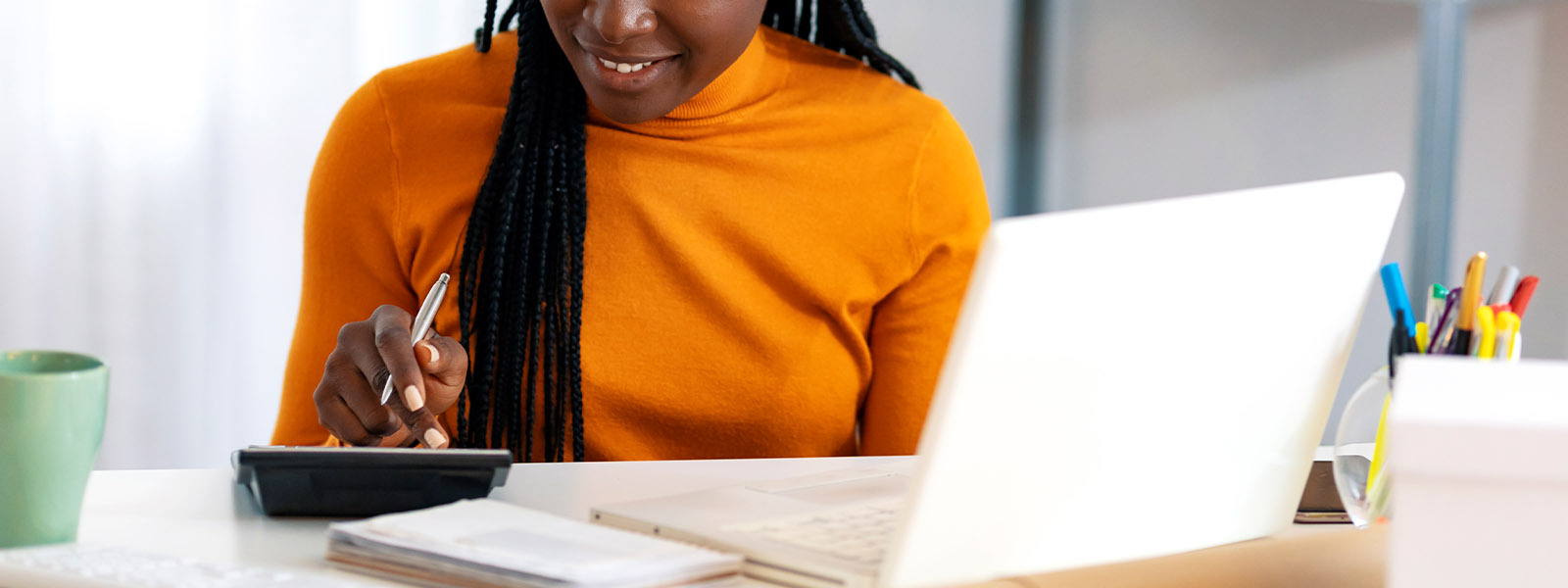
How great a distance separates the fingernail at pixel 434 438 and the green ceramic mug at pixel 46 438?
22 cm

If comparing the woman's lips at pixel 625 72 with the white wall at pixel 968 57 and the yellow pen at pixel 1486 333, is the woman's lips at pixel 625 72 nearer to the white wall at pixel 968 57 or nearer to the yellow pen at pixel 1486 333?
the yellow pen at pixel 1486 333

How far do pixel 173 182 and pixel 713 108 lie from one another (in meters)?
1.01

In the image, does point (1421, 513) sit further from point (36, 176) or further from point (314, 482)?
point (36, 176)

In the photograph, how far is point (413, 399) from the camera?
84 centimetres

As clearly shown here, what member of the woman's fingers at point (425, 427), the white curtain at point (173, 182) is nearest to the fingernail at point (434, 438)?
the woman's fingers at point (425, 427)

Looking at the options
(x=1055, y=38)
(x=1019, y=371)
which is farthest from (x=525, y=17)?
(x=1055, y=38)

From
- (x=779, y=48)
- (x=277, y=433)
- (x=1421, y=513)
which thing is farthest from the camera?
(x=779, y=48)

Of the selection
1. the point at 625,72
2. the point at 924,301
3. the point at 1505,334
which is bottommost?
the point at 924,301

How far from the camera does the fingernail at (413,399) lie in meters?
0.84

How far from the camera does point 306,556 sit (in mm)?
637

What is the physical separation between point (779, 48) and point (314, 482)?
0.72 metres

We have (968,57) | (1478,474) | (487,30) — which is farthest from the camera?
(968,57)

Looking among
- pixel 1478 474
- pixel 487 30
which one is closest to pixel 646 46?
pixel 487 30

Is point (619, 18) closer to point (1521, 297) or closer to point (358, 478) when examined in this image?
point (358, 478)
